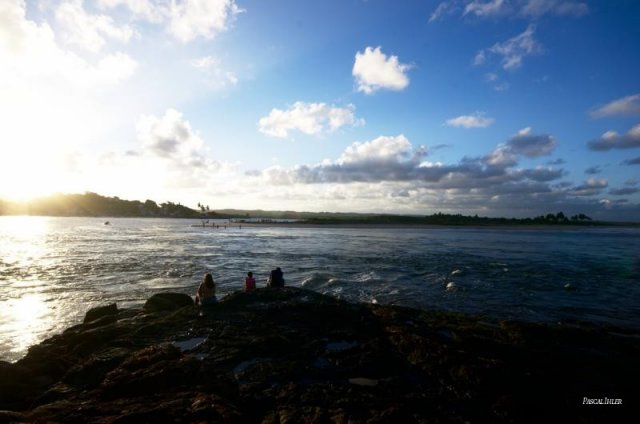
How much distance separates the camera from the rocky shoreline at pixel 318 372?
23.3ft

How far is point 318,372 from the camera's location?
898cm

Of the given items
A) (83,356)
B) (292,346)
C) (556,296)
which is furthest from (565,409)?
(556,296)

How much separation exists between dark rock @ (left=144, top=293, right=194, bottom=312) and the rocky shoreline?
1219 millimetres

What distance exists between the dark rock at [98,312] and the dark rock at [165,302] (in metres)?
1.40

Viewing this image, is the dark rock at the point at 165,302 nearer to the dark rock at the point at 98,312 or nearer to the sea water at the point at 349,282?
the dark rock at the point at 98,312

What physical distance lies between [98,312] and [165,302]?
2.68 m

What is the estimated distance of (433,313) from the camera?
1512cm

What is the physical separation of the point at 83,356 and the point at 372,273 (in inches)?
856

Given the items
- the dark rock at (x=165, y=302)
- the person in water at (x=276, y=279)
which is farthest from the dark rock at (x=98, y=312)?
the person in water at (x=276, y=279)
